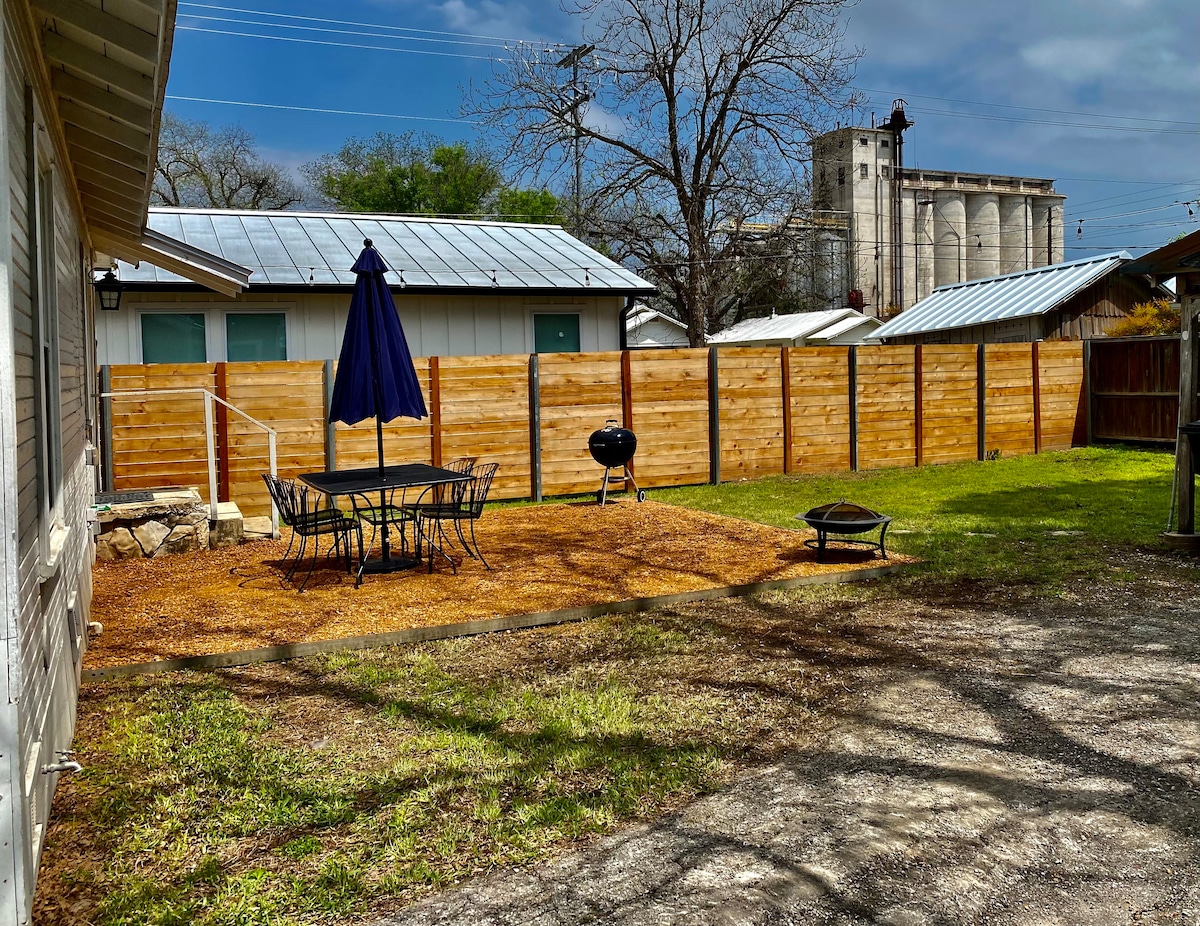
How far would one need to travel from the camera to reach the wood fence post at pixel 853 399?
14914 millimetres

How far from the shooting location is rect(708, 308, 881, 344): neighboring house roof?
34.1 m

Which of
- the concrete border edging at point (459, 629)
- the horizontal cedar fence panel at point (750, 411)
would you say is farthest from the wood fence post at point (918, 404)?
the concrete border edging at point (459, 629)

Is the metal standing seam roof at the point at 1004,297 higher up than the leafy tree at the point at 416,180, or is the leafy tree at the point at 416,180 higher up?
the leafy tree at the point at 416,180

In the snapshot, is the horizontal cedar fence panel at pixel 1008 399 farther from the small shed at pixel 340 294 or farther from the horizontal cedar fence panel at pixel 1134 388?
the small shed at pixel 340 294

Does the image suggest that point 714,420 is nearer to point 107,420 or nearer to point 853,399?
point 853,399

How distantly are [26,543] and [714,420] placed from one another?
36.9 ft

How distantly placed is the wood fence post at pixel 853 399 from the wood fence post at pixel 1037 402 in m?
3.95

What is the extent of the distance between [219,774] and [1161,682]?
179 inches

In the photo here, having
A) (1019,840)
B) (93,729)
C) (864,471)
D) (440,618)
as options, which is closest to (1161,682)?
(1019,840)

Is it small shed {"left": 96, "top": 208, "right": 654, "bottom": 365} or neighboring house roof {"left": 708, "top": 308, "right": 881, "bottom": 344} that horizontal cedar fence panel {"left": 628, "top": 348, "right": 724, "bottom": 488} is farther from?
neighboring house roof {"left": 708, "top": 308, "right": 881, "bottom": 344}

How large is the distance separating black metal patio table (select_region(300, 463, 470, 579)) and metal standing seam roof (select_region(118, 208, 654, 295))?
637 centimetres

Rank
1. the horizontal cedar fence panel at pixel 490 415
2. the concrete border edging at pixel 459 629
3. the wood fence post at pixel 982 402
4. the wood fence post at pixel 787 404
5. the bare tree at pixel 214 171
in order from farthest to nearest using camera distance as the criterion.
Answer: the bare tree at pixel 214 171, the wood fence post at pixel 982 402, the wood fence post at pixel 787 404, the horizontal cedar fence panel at pixel 490 415, the concrete border edging at pixel 459 629

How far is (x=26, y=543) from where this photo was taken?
11.0ft

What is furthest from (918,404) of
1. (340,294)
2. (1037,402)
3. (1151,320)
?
(340,294)
